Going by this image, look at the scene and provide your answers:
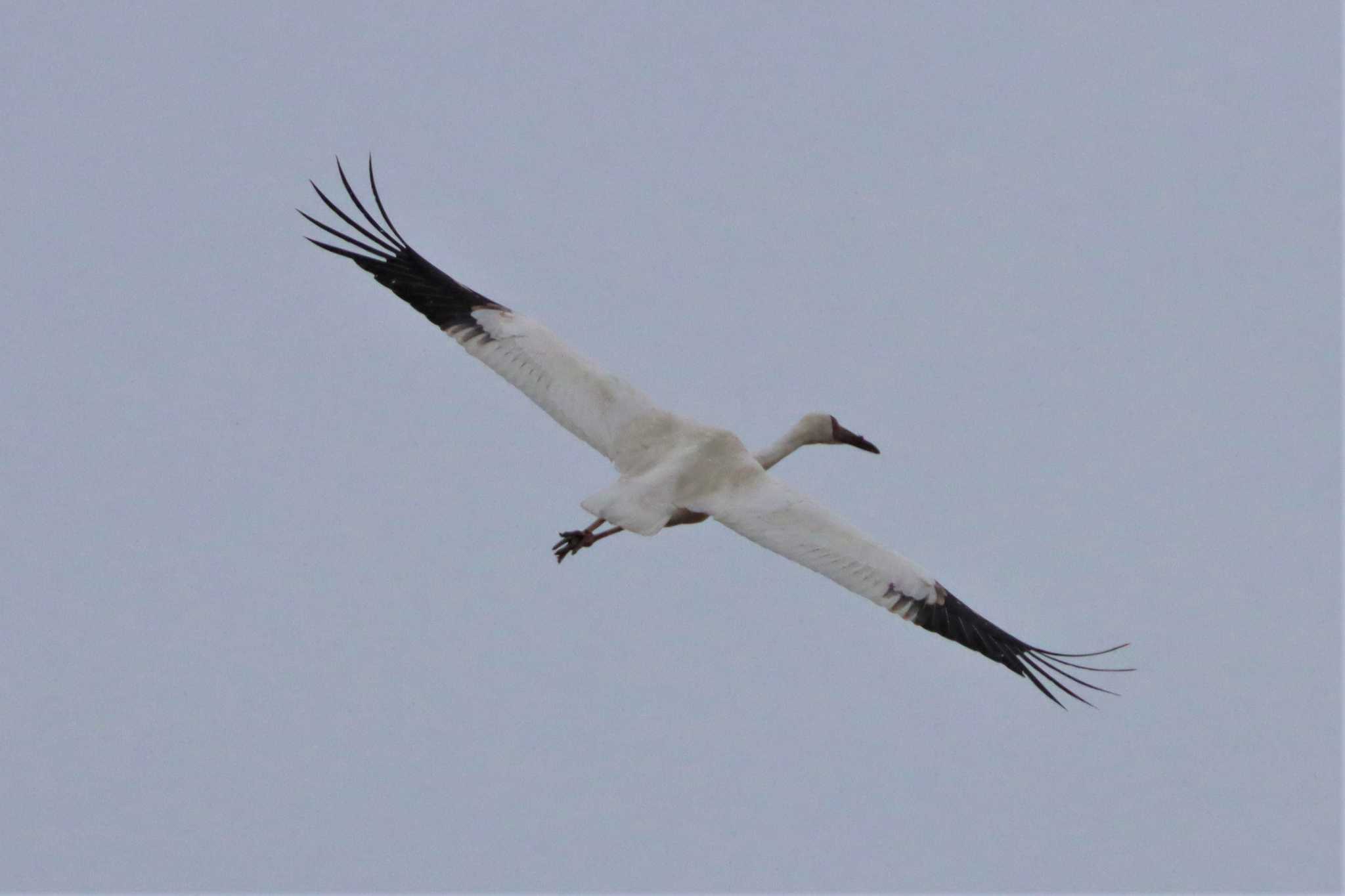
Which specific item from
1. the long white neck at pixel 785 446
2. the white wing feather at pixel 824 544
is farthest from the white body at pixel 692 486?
the long white neck at pixel 785 446

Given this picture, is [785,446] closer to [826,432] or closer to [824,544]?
[826,432]

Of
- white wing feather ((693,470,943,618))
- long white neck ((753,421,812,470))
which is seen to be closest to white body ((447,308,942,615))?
white wing feather ((693,470,943,618))

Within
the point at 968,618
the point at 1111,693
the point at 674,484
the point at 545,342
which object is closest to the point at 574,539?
the point at 674,484

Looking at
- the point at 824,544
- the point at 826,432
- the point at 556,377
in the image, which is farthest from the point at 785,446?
the point at 556,377

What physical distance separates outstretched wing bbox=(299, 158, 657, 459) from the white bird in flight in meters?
0.01

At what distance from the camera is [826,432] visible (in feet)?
47.0

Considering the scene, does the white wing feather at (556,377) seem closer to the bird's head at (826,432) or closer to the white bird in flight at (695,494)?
the white bird in flight at (695,494)

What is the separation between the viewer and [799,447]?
1434 centimetres

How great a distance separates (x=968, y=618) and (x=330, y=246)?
5.98 metres

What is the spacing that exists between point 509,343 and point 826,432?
2708mm

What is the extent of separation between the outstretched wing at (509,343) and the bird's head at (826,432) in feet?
5.23

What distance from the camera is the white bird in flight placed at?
Answer: 12.7 meters

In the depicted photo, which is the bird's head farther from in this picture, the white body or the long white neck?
the white body

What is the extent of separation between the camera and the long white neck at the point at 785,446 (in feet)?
46.5
